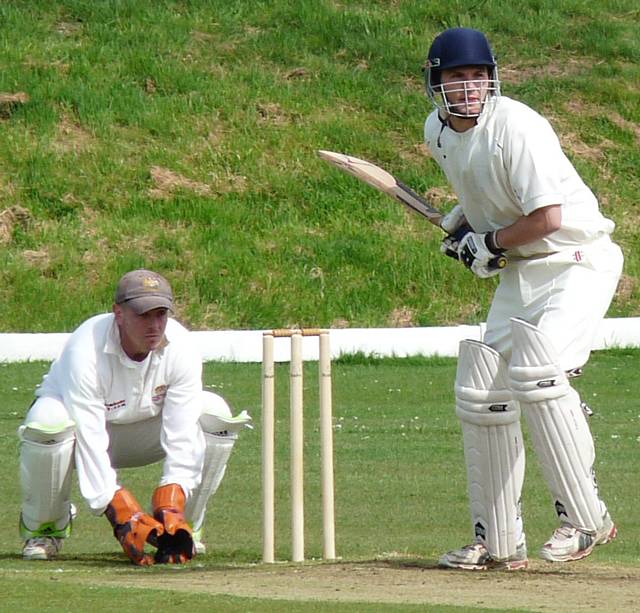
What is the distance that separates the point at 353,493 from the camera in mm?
6637

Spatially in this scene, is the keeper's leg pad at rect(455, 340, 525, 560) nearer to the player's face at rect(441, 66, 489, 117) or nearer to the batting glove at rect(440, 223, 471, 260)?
the batting glove at rect(440, 223, 471, 260)

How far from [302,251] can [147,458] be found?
9.29 m

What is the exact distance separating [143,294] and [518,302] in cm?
127

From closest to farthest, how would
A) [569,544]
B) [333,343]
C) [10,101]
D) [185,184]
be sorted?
[569,544] < [333,343] < [185,184] < [10,101]

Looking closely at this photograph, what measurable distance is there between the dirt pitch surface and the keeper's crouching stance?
0.54 ft

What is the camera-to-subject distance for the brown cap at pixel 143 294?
500 centimetres

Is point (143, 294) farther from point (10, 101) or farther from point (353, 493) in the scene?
point (10, 101)

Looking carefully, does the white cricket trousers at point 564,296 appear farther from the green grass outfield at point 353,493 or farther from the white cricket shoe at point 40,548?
the white cricket shoe at point 40,548

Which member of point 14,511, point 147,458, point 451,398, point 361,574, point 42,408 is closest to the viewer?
point 361,574

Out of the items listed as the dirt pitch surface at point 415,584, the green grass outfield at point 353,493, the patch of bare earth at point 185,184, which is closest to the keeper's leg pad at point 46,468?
the green grass outfield at point 353,493

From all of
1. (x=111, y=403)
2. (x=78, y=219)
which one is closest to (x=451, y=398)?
(x=111, y=403)

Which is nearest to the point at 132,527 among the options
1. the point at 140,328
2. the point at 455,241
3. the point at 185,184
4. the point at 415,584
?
the point at 140,328

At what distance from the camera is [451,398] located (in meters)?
9.96

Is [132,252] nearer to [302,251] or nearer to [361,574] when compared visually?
[302,251]
